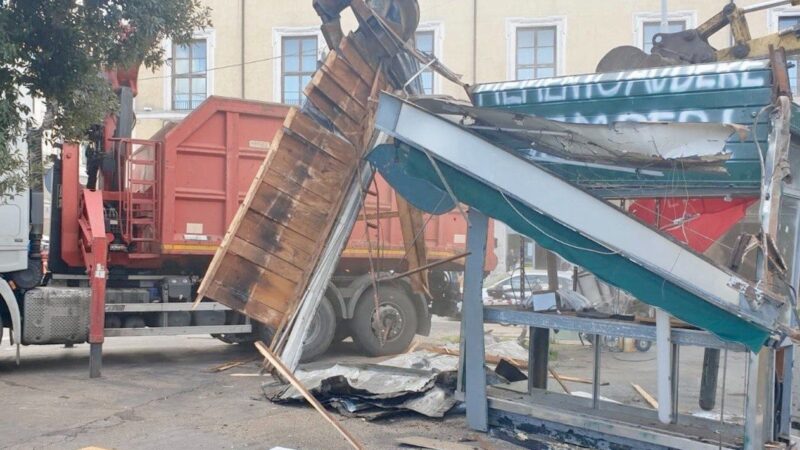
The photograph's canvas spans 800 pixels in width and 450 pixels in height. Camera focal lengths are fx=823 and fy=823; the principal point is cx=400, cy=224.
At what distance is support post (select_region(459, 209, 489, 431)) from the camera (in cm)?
620

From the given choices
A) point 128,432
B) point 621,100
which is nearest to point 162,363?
point 128,432

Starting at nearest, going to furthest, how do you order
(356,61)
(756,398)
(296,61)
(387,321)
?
(756,398)
(356,61)
(387,321)
(296,61)

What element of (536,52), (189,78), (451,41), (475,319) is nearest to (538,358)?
(475,319)

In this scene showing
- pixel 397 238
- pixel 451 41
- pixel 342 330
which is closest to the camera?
pixel 342 330

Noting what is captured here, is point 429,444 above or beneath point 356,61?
beneath

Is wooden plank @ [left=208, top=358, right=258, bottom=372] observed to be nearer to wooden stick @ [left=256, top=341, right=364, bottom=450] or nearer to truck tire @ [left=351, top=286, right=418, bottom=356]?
truck tire @ [left=351, top=286, right=418, bottom=356]

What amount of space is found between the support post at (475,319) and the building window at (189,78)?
2128 centimetres

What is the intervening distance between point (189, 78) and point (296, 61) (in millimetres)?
3481

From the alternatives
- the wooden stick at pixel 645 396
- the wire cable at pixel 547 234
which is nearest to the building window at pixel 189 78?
the wooden stick at pixel 645 396

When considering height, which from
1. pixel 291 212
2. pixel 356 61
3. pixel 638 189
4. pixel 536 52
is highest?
pixel 536 52

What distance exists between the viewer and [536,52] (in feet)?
82.0

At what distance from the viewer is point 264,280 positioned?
8.08 metres

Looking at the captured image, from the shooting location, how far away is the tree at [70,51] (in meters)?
5.88

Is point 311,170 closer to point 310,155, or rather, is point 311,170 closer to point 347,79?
point 310,155
